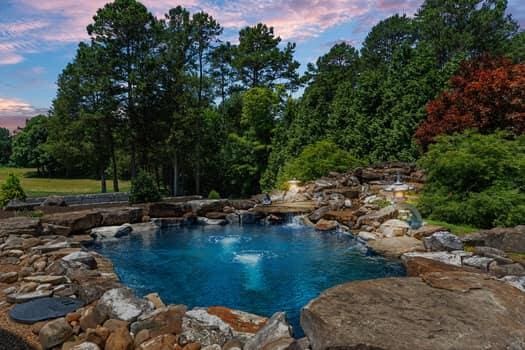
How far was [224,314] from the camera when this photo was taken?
183 inches

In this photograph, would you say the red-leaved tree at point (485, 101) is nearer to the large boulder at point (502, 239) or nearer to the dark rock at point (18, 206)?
the large boulder at point (502, 239)

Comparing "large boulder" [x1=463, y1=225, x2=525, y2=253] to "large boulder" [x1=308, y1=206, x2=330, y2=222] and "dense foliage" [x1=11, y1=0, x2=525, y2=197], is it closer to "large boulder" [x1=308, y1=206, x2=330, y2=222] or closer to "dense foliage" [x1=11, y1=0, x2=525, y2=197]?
"large boulder" [x1=308, y1=206, x2=330, y2=222]

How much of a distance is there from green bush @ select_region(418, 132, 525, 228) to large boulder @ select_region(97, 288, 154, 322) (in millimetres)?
7710

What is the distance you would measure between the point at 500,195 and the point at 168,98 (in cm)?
1794

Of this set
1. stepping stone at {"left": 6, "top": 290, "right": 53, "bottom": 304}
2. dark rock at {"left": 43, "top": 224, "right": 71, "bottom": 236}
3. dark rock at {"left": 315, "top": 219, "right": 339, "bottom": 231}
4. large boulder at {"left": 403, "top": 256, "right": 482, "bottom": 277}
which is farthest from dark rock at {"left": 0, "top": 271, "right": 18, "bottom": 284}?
dark rock at {"left": 315, "top": 219, "right": 339, "bottom": 231}

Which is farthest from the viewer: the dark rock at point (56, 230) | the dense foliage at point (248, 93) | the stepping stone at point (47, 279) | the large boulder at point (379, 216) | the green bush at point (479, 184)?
the dense foliage at point (248, 93)

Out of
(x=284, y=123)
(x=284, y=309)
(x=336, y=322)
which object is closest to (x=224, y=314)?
(x=284, y=309)

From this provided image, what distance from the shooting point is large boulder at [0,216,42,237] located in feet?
29.0

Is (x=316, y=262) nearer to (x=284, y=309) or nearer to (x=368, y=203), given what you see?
(x=284, y=309)

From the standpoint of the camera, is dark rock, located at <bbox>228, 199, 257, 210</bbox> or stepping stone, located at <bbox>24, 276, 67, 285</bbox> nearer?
stepping stone, located at <bbox>24, 276, 67, 285</bbox>

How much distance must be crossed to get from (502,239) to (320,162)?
11.3 metres

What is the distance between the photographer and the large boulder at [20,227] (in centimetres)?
884

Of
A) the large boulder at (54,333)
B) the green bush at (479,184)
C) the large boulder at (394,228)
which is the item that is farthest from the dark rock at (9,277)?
the green bush at (479,184)

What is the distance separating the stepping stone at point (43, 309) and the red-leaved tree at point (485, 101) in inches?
443
